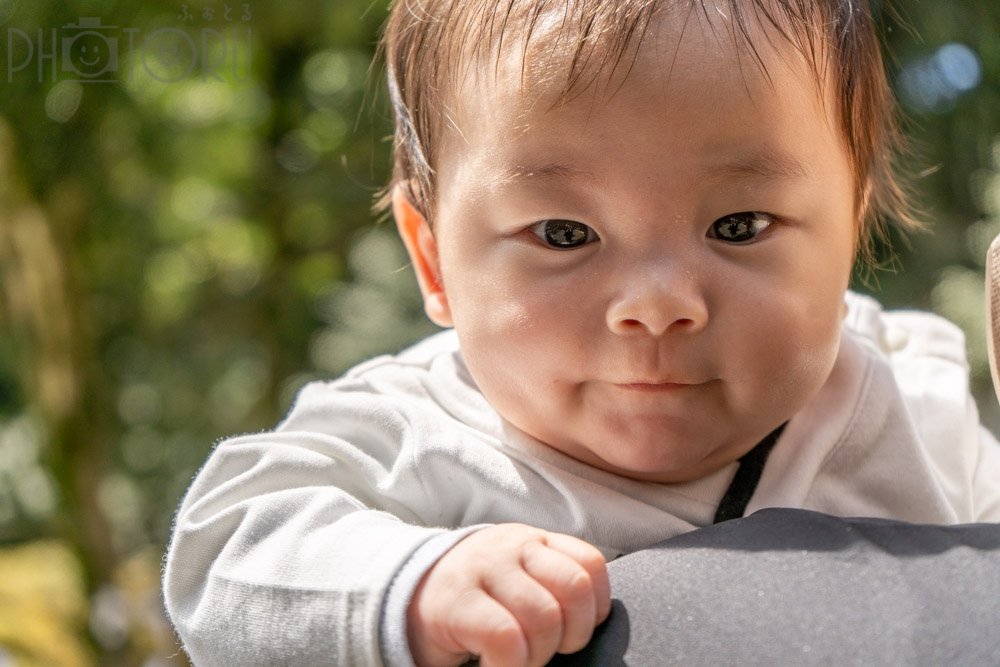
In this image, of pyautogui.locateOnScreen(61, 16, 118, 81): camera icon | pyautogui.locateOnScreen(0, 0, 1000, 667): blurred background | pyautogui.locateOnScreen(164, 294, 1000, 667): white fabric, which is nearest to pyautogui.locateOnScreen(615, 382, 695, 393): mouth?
pyautogui.locateOnScreen(164, 294, 1000, 667): white fabric

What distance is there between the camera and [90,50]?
2.93 metres

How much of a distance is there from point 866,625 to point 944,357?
780 millimetres

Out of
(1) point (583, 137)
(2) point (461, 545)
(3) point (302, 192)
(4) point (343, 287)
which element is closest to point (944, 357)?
(1) point (583, 137)

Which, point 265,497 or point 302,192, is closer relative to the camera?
point 265,497

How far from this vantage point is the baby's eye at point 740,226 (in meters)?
0.92

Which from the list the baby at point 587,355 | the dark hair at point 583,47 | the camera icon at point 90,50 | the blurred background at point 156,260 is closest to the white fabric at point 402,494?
the baby at point 587,355

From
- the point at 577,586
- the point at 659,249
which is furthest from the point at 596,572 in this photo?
the point at 659,249

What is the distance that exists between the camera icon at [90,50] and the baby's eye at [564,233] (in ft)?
7.40

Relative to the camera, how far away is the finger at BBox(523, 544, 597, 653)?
71cm

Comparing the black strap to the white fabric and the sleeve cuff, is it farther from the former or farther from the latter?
the sleeve cuff

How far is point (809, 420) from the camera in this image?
1.07 metres

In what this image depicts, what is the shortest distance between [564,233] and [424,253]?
12.1 inches

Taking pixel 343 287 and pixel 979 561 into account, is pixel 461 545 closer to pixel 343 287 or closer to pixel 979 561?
pixel 979 561

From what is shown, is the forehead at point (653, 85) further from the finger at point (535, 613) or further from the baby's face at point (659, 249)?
the finger at point (535, 613)
